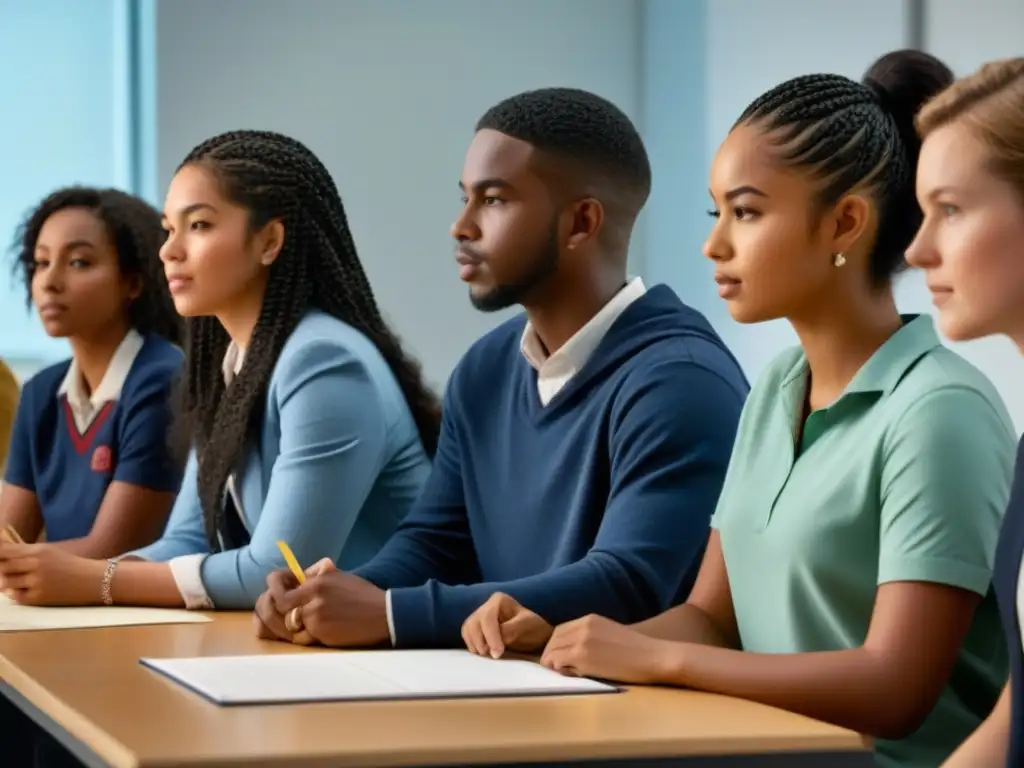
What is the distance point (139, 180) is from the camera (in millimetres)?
4684

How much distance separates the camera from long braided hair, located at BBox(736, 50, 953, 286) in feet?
5.42

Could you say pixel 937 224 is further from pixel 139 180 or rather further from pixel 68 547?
pixel 139 180

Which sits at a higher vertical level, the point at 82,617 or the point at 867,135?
the point at 867,135

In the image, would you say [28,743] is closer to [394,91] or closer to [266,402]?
[266,402]

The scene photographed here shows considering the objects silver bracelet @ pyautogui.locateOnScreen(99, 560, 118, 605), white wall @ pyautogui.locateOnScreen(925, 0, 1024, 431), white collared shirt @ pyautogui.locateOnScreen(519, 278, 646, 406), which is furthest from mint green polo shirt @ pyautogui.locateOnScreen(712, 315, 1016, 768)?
white wall @ pyautogui.locateOnScreen(925, 0, 1024, 431)

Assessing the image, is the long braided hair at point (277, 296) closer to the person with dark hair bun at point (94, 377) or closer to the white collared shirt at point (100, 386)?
the person with dark hair bun at point (94, 377)

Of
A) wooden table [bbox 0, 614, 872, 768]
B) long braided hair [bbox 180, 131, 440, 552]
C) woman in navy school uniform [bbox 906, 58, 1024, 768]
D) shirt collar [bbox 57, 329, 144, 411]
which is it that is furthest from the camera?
shirt collar [bbox 57, 329, 144, 411]

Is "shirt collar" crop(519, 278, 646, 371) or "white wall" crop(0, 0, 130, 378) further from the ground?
"white wall" crop(0, 0, 130, 378)

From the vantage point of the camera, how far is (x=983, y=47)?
365 centimetres

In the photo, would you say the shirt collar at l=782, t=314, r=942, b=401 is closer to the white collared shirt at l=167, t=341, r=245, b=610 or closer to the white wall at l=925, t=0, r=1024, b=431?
the white collared shirt at l=167, t=341, r=245, b=610

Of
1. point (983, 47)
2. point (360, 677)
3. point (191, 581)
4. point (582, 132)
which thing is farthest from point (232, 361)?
point (983, 47)

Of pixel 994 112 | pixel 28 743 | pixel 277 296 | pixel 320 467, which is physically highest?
pixel 994 112

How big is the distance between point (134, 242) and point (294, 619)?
165 cm

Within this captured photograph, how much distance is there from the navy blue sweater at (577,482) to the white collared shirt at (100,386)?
1123 mm
